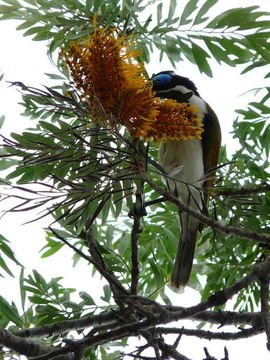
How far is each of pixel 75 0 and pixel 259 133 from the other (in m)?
0.89

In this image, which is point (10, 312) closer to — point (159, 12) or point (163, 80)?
point (159, 12)

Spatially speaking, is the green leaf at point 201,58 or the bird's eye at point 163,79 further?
the bird's eye at point 163,79

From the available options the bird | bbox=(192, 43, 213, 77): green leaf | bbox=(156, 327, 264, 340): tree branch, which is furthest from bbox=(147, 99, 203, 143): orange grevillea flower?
the bird

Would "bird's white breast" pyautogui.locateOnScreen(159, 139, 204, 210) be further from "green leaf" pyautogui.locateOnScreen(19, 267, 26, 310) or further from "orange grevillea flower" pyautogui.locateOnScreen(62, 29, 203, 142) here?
"orange grevillea flower" pyautogui.locateOnScreen(62, 29, 203, 142)

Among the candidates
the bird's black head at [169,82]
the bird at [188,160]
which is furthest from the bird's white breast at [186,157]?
the bird's black head at [169,82]

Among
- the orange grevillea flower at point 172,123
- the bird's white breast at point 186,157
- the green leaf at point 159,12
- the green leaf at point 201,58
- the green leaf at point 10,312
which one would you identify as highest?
the green leaf at point 159,12

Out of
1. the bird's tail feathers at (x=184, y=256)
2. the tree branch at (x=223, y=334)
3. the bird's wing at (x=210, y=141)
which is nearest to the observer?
the tree branch at (x=223, y=334)

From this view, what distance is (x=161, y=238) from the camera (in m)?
2.66

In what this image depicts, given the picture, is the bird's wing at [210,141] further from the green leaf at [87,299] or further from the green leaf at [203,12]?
the green leaf at [87,299]

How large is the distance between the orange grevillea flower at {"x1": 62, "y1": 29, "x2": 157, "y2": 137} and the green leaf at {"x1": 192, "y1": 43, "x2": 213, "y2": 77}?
32.0 inches

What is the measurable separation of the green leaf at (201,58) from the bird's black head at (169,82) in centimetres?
43

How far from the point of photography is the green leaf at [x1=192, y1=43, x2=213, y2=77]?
7.32 feet

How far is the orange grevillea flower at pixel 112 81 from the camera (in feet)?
4.57

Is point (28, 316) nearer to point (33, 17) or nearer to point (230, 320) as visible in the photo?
point (230, 320)
